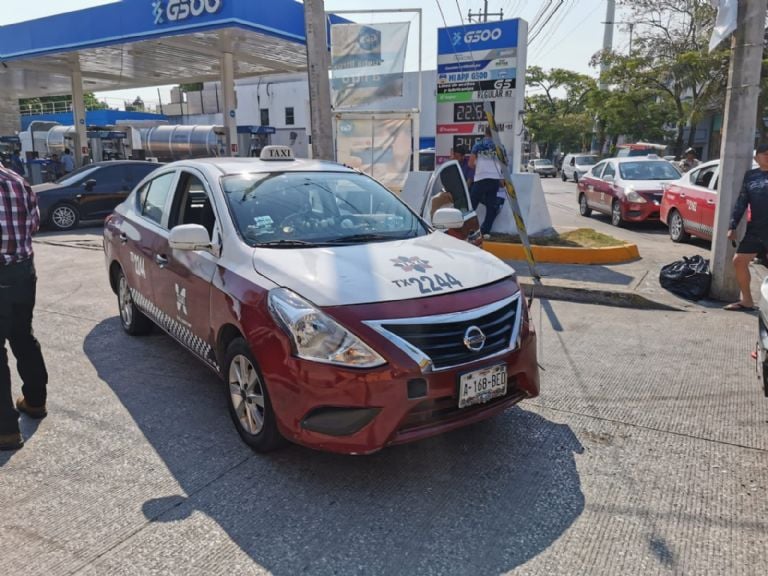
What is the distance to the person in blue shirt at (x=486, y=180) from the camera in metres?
9.57

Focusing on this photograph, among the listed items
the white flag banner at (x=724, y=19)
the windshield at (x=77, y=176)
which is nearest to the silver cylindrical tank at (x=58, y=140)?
the windshield at (x=77, y=176)

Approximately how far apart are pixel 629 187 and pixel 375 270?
11234 millimetres

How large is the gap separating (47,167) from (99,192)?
45.7 feet

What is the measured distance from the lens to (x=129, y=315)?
5.88 meters

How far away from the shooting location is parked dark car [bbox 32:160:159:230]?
1375 centimetres

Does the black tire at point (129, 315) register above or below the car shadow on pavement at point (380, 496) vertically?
above

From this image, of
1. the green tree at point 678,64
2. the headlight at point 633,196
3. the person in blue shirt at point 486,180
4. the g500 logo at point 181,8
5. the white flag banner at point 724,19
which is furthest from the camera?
the green tree at point 678,64

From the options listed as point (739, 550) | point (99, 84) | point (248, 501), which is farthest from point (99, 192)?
point (99, 84)

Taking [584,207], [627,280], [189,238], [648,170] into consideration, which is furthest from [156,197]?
[584,207]

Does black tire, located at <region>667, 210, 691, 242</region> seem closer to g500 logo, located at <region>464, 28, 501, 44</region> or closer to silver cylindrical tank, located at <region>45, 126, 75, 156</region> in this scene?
g500 logo, located at <region>464, 28, 501, 44</region>

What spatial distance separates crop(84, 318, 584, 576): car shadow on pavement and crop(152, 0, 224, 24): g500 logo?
1396 centimetres

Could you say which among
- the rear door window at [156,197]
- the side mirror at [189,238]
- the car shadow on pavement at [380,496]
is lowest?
the car shadow on pavement at [380,496]

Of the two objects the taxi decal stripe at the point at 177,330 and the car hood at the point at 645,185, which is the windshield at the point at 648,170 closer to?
the car hood at the point at 645,185

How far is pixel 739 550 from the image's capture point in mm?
2750
